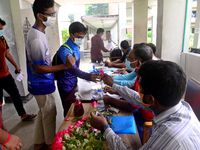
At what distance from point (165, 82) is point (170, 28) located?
2615mm

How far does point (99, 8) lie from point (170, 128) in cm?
1969

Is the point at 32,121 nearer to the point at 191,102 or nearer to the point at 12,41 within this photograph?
the point at 12,41

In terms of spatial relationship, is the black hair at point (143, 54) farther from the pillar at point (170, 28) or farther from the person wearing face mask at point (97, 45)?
the person wearing face mask at point (97, 45)

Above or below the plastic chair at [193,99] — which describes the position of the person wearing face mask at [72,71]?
above

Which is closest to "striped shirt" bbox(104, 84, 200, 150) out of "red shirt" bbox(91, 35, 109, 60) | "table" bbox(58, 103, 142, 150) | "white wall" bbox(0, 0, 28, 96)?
"table" bbox(58, 103, 142, 150)

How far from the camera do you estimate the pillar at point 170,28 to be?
2.84 m

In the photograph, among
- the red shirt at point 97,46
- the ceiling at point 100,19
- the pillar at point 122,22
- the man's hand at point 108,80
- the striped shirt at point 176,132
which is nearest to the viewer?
the striped shirt at point 176,132

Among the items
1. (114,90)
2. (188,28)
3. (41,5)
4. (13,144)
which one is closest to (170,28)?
(188,28)

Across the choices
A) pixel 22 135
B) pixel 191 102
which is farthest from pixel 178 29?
pixel 22 135

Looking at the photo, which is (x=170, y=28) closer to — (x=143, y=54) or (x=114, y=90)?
(x=143, y=54)

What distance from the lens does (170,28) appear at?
9.60 feet

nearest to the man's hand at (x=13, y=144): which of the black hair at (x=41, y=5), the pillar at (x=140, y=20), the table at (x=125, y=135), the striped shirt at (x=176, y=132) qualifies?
the table at (x=125, y=135)

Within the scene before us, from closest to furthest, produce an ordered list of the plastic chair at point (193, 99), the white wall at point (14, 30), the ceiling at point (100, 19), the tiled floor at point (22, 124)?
the plastic chair at point (193, 99)
the tiled floor at point (22, 124)
the white wall at point (14, 30)
the ceiling at point (100, 19)

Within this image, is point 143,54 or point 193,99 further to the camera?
point 143,54
